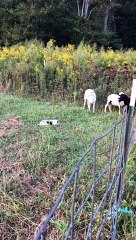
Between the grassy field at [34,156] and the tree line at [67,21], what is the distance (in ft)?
19.0

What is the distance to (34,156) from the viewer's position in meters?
2.72

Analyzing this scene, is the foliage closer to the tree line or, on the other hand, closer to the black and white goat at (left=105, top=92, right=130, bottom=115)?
the black and white goat at (left=105, top=92, right=130, bottom=115)

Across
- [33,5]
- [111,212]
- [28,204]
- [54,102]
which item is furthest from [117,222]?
[33,5]

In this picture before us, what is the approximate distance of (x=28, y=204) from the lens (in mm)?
2189

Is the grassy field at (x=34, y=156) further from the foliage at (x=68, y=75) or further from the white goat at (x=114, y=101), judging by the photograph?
the foliage at (x=68, y=75)

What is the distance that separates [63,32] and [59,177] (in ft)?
30.9

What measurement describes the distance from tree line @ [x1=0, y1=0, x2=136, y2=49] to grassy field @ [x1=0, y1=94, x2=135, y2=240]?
5779 mm

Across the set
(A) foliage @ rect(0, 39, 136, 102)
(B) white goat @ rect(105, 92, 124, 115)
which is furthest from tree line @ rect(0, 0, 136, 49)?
(B) white goat @ rect(105, 92, 124, 115)

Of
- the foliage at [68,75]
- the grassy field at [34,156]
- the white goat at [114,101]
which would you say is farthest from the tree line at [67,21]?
the grassy field at [34,156]

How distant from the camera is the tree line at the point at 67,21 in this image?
9.60m

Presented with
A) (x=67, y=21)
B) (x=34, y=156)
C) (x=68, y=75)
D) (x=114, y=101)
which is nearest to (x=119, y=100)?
(x=114, y=101)

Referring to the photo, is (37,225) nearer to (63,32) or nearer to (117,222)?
(117,222)

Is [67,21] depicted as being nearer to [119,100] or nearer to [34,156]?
[119,100]

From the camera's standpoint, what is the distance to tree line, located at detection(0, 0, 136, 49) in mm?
9602
